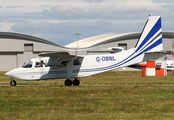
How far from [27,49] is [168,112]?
243 ft

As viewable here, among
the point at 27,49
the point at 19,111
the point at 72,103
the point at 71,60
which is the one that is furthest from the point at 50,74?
the point at 27,49

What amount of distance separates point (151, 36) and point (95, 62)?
19.8 feet

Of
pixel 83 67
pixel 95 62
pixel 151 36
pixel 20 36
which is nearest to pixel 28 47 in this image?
pixel 20 36

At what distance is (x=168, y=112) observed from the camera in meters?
12.4

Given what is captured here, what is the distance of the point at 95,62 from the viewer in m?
26.0

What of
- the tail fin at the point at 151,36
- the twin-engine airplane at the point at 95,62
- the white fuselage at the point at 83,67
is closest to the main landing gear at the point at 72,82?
the twin-engine airplane at the point at 95,62

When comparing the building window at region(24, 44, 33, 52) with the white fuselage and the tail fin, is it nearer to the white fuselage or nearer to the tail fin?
the white fuselage

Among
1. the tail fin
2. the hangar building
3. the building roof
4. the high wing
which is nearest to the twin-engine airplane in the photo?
the tail fin

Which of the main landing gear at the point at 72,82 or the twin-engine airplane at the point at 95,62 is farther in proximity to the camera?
the main landing gear at the point at 72,82

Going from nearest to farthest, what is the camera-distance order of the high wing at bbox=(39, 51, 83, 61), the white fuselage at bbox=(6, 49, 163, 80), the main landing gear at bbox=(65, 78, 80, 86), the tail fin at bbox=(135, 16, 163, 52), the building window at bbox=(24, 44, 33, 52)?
1. the high wing at bbox=(39, 51, 83, 61)
2. the tail fin at bbox=(135, 16, 163, 52)
3. the white fuselage at bbox=(6, 49, 163, 80)
4. the main landing gear at bbox=(65, 78, 80, 86)
5. the building window at bbox=(24, 44, 33, 52)

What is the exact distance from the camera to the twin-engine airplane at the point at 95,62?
84.2 feet

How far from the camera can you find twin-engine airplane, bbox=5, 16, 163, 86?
84.2 feet

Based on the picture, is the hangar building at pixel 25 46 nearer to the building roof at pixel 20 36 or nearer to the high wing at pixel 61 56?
the building roof at pixel 20 36

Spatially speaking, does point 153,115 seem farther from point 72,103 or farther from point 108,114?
point 72,103
